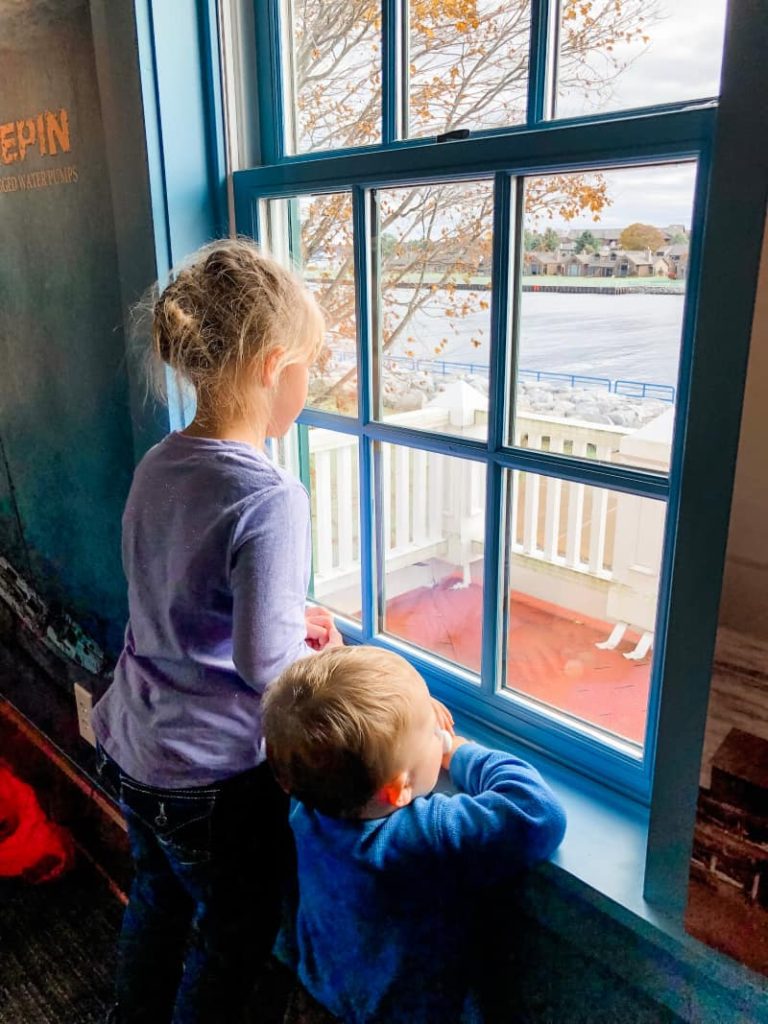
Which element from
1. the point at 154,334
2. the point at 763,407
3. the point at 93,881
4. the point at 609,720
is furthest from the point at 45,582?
the point at 763,407

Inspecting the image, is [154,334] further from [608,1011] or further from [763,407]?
[608,1011]

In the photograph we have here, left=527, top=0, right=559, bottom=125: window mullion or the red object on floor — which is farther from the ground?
left=527, top=0, right=559, bottom=125: window mullion

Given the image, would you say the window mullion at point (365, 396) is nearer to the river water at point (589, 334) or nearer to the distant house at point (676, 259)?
the river water at point (589, 334)

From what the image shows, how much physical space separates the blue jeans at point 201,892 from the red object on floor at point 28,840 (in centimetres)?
72

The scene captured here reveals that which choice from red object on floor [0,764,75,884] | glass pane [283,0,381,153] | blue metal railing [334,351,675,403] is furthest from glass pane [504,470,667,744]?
red object on floor [0,764,75,884]

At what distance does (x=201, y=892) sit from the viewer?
3.87 ft

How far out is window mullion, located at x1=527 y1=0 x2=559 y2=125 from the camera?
976mm

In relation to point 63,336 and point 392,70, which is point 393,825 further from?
point 63,336

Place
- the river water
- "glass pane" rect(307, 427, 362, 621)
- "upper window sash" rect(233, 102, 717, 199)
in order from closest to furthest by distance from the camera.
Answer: "upper window sash" rect(233, 102, 717, 199)
the river water
"glass pane" rect(307, 427, 362, 621)

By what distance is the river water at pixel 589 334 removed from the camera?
94cm

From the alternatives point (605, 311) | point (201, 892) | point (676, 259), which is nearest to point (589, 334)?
point (605, 311)

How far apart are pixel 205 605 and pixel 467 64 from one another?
31.9 inches

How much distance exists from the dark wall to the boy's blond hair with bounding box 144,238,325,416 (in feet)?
1.49

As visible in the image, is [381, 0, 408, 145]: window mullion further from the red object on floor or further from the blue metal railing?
the red object on floor
